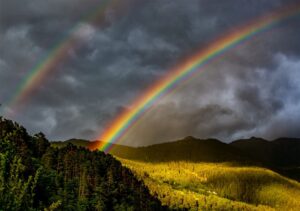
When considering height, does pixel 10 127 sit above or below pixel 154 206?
above

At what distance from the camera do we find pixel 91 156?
156m

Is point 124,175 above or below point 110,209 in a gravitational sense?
above

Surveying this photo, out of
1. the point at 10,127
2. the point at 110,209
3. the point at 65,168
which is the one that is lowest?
the point at 110,209

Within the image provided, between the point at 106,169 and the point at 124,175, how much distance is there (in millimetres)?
16083

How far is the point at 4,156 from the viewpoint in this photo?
21281mm

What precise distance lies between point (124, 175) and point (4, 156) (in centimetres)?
14916

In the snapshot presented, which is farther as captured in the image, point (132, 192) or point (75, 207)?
point (132, 192)

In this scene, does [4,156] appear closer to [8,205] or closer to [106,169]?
[8,205]

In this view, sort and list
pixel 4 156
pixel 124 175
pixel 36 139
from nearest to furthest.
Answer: pixel 4 156 < pixel 36 139 < pixel 124 175

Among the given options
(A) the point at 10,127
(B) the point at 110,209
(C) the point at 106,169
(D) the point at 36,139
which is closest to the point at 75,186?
(B) the point at 110,209

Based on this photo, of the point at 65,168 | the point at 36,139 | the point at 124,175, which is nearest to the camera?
the point at 65,168

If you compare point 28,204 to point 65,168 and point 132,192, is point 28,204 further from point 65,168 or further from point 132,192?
point 132,192

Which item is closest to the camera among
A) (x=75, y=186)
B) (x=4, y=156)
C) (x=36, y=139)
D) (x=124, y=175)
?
(x=4, y=156)

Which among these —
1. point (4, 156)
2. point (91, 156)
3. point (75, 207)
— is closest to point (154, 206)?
point (91, 156)
